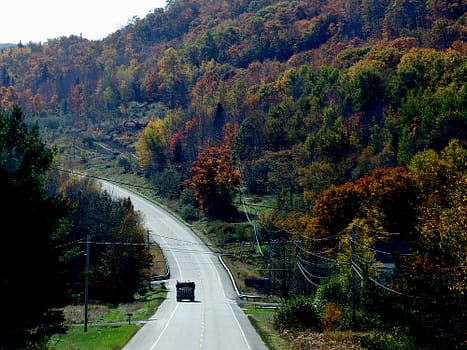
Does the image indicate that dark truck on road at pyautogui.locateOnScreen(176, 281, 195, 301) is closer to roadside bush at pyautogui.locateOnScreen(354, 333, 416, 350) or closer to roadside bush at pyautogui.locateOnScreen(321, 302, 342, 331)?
roadside bush at pyautogui.locateOnScreen(321, 302, 342, 331)

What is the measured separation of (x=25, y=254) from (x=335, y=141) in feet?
221

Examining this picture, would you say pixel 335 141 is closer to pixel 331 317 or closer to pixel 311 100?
pixel 311 100

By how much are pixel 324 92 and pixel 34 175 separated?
292ft

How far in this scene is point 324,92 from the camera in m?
117

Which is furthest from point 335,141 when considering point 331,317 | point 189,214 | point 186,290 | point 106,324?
point 106,324

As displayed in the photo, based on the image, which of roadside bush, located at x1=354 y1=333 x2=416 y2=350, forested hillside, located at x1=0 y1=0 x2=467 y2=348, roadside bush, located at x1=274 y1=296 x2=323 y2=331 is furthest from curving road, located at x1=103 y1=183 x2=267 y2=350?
roadside bush, located at x1=354 y1=333 x2=416 y2=350

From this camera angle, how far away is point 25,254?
28.3 m

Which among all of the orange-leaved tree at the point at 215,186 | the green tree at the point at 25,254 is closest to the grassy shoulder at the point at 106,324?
the green tree at the point at 25,254

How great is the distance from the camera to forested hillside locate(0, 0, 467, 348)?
108 feet

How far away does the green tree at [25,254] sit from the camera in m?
27.5

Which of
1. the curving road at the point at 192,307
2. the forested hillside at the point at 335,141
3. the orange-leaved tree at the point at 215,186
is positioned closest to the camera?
the forested hillside at the point at 335,141

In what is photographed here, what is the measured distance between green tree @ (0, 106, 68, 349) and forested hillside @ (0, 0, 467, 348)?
14.1 metres

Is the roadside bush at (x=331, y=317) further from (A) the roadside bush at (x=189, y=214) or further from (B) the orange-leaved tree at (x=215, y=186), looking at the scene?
(A) the roadside bush at (x=189, y=214)

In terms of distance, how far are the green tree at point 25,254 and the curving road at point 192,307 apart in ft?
29.5
